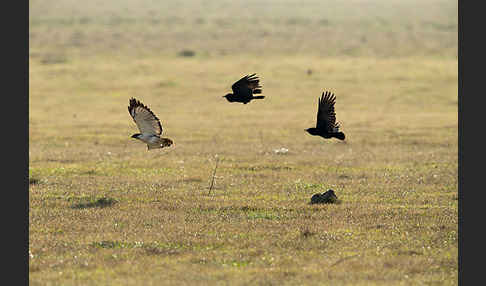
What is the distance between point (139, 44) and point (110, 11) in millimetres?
29016

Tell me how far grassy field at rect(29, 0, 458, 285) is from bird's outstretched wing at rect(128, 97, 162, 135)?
165cm

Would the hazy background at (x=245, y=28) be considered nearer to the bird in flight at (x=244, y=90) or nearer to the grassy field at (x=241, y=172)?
the grassy field at (x=241, y=172)

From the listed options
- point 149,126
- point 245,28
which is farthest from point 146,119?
point 245,28

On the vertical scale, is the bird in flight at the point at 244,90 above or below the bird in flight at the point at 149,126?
above

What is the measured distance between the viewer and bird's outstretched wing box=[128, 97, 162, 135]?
1531cm

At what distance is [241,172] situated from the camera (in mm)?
21391

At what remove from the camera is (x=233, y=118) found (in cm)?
3731

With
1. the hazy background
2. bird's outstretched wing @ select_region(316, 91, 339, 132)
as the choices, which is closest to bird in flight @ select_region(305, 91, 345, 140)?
bird's outstretched wing @ select_region(316, 91, 339, 132)

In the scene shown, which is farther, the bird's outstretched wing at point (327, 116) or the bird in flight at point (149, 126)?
the bird in flight at point (149, 126)

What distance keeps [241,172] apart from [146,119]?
247 inches

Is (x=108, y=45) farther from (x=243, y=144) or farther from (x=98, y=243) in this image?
(x=98, y=243)

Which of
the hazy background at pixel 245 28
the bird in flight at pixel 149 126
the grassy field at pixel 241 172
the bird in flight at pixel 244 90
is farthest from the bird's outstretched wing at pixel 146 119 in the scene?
the hazy background at pixel 245 28

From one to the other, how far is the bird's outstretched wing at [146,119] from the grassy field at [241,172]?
165 centimetres

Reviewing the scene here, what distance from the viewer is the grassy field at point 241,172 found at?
12141 millimetres
